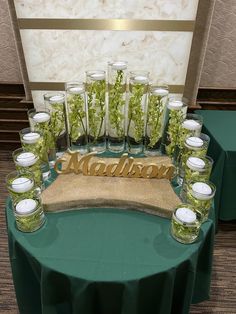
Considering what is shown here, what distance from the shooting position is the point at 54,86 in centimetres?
207

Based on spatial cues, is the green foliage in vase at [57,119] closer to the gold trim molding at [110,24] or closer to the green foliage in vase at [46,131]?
the green foliage in vase at [46,131]

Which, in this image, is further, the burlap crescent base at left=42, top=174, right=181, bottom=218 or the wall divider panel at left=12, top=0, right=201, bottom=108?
the wall divider panel at left=12, top=0, right=201, bottom=108

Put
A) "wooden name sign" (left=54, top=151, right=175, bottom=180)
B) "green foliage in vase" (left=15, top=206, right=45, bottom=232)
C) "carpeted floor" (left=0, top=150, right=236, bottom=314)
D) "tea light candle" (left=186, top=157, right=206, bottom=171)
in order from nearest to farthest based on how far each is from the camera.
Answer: "green foliage in vase" (left=15, top=206, right=45, bottom=232), "tea light candle" (left=186, top=157, right=206, bottom=171), "wooden name sign" (left=54, top=151, right=175, bottom=180), "carpeted floor" (left=0, top=150, right=236, bottom=314)

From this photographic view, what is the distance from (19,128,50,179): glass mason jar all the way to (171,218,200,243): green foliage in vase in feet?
2.14

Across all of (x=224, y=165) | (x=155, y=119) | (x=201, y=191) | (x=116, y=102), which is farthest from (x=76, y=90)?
(x=224, y=165)

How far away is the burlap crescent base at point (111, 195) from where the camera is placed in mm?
1177

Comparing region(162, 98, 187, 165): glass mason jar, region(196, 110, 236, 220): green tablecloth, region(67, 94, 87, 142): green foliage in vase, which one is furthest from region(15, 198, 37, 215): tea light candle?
region(196, 110, 236, 220): green tablecloth

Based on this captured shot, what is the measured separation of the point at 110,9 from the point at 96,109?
0.71 meters

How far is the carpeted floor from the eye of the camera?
1588mm

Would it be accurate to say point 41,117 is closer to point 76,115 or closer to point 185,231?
point 76,115

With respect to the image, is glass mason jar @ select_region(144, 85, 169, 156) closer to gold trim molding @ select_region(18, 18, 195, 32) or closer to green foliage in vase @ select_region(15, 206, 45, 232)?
gold trim molding @ select_region(18, 18, 195, 32)

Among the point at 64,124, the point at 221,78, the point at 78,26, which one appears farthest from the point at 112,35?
the point at 221,78

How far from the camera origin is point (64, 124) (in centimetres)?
145

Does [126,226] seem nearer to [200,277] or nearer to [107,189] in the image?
[107,189]
